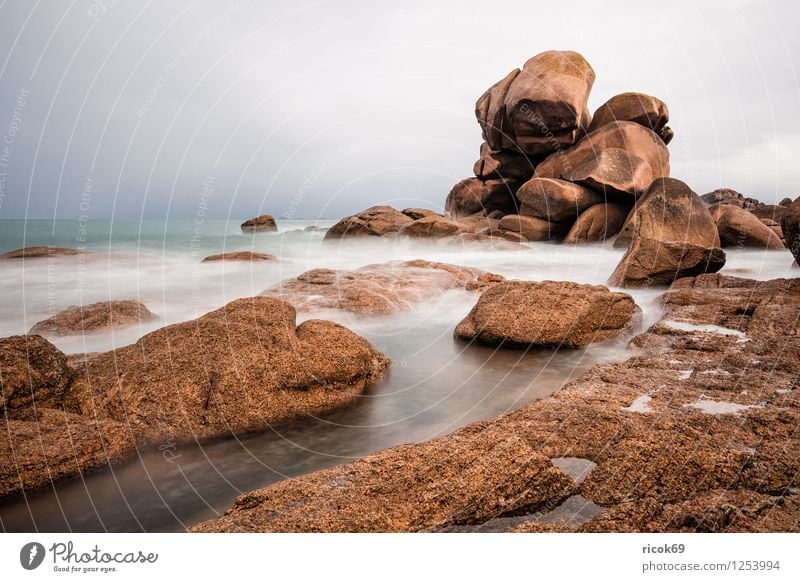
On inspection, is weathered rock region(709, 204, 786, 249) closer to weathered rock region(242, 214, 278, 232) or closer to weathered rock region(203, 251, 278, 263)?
weathered rock region(203, 251, 278, 263)

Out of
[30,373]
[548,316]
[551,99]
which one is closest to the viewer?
[30,373]

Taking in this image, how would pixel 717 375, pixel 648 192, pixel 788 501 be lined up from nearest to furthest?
pixel 788 501 → pixel 717 375 → pixel 648 192

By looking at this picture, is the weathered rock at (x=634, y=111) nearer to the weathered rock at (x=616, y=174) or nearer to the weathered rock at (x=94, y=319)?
the weathered rock at (x=616, y=174)

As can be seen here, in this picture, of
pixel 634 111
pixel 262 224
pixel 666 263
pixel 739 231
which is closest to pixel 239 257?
pixel 666 263

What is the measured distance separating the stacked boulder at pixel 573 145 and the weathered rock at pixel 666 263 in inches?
378

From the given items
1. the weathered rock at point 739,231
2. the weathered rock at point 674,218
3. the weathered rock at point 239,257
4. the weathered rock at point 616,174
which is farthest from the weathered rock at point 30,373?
the weathered rock at point 739,231

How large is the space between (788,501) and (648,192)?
14836 mm

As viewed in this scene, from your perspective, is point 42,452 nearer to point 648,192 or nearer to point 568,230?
point 648,192

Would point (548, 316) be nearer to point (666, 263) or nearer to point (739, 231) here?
point (666, 263)

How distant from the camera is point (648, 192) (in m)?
15.3

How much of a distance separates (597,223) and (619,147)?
340 centimetres

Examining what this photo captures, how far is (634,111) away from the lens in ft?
69.6
